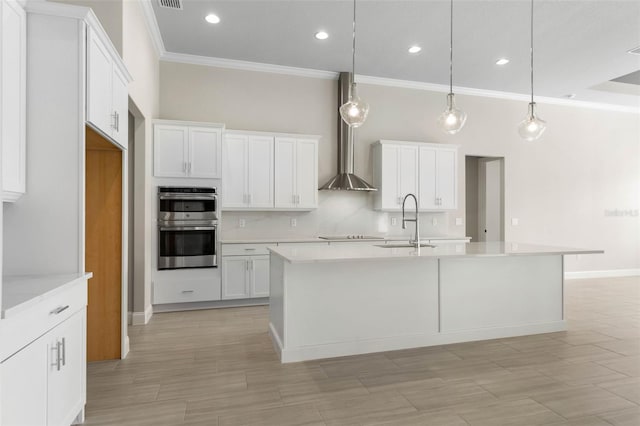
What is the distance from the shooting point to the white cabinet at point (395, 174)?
5.70m

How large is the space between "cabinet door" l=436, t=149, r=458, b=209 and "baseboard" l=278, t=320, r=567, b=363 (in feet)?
8.30

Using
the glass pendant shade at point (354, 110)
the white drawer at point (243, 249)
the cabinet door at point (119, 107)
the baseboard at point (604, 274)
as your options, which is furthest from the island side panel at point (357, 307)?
the baseboard at point (604, 274)

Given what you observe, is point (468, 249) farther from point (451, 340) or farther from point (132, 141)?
point (132, 141)

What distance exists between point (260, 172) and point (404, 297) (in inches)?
107

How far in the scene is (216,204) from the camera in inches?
190

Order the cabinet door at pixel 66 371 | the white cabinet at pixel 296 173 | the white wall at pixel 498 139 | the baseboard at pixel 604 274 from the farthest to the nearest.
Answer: the baseboard at pixel 604 274 → the white wall at pixel 498 139 → the white cabinet at pixel 296 173 → the cabinet door at pixel 66 371

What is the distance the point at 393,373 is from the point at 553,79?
5464 millimetres

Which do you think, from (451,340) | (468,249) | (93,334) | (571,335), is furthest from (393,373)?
(93,334)

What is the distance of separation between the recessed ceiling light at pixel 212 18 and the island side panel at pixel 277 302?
2711 millimetres

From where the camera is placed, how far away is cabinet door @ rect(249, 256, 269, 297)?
4898mm

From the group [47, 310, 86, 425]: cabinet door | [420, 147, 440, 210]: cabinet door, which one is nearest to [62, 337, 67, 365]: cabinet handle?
[47, 310, 86, 425]: cabinet door

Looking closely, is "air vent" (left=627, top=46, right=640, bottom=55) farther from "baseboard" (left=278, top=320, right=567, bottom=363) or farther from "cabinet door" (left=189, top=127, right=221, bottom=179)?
"cabinet door" (left=189, top=127, right=221, bottom=179)

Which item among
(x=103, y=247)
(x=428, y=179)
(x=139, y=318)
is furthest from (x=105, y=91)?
(x=428, y=179)

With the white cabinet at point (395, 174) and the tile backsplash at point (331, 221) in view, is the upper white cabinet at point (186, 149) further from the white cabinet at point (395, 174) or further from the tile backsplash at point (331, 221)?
the white cabinet at point (395, 174)
